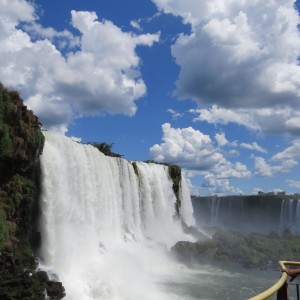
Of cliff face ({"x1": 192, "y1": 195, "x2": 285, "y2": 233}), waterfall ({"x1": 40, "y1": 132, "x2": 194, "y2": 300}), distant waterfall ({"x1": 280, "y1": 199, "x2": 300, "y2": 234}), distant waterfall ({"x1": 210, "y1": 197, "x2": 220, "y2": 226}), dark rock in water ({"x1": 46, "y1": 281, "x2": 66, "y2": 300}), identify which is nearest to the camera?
dark rock in water ({"x1": 46, "y1": 281, "x2": 66, "y2": 300})

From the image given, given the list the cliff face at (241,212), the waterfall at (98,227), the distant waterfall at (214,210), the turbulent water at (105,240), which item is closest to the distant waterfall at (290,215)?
the cliff face at (241,212)

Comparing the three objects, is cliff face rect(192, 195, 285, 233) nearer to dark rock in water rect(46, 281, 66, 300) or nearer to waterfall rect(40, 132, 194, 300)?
waterfall rect(40, 132, 194, 300)

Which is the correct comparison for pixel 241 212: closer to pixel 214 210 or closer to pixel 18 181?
pixel 214 210

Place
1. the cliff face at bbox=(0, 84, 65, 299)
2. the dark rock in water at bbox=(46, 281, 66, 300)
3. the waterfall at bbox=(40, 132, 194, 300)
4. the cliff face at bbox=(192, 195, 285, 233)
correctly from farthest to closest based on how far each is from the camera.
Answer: the cliff face at bbox=(192, 195, 285, 233) → the waterfall at bbox=(40, 132, 194, 300) → the cliff face at bbox=(0, 84, 65, 299) → the dark rock in water at bbox=(46, 281, 66, 300)

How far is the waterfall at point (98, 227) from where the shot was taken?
2091 centimetres

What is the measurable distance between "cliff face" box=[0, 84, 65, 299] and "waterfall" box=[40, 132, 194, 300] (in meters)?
0.61

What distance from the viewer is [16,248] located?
1981cm

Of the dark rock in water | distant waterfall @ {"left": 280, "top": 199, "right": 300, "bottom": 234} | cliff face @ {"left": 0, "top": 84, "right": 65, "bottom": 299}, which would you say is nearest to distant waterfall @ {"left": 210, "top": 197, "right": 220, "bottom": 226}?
distant waterfall @ {"left": 280, "top": 199, "right": 300, "bottom": 234}

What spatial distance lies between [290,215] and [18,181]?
146ft

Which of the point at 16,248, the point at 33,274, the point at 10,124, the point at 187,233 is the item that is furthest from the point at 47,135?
the point at 187,233

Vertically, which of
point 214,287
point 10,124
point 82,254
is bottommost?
point 214,287

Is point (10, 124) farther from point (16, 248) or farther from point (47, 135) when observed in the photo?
point (16, 248)

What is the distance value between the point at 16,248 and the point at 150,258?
38.3 ft

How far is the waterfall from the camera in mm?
20906
